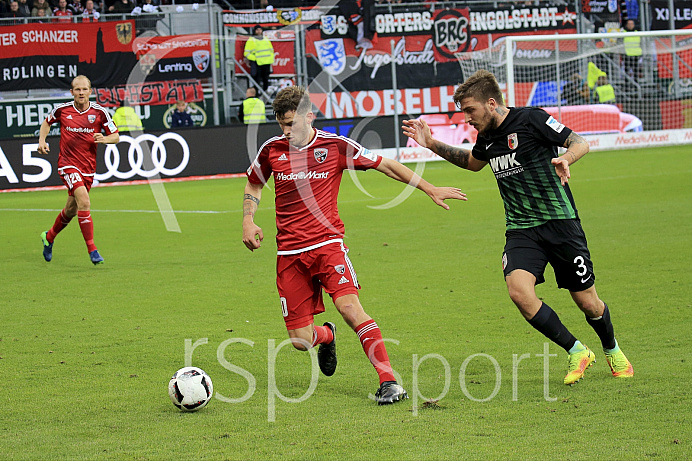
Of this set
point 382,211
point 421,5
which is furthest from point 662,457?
point 421,5

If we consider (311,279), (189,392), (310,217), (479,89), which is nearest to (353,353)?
(311,279)

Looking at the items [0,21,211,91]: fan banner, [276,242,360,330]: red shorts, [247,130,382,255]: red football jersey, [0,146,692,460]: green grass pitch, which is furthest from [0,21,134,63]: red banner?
[276,242,360,330]: red shorts

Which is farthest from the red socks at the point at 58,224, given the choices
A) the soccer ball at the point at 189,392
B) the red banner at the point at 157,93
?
the red banner at the point at 157,93

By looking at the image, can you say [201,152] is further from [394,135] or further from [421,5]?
[421,5]

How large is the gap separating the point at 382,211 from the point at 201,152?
8.56 metres

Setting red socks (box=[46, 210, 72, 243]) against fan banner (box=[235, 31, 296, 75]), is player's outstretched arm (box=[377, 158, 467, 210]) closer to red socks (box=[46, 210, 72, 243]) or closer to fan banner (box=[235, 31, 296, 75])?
red socks (box=[46, 210, 72, 243])

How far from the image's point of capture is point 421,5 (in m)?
33.5

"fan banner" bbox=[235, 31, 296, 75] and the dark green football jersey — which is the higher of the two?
"fan banner" bbox=[235, 31, 296, 75]

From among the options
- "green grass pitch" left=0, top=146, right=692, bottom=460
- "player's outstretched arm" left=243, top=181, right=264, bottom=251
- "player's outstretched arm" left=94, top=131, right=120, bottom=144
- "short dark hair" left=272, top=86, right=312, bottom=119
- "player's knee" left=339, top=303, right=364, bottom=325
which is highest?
"short dark hair" left=272, top=86, right=312, bottom=119

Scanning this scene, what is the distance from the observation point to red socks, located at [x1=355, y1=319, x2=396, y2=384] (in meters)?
5.72

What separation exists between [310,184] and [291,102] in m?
0.61

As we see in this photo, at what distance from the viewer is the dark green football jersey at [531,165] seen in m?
6.05

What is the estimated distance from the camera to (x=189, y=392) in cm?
547

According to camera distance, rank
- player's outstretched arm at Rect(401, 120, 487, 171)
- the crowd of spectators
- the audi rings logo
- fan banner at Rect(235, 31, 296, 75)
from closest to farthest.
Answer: player's outstretched arm at Rect(401, 120, 487, 171)
the audi rings logo
the crowd of spectators
fan banner at Rect(235, 31, 296, 75)
